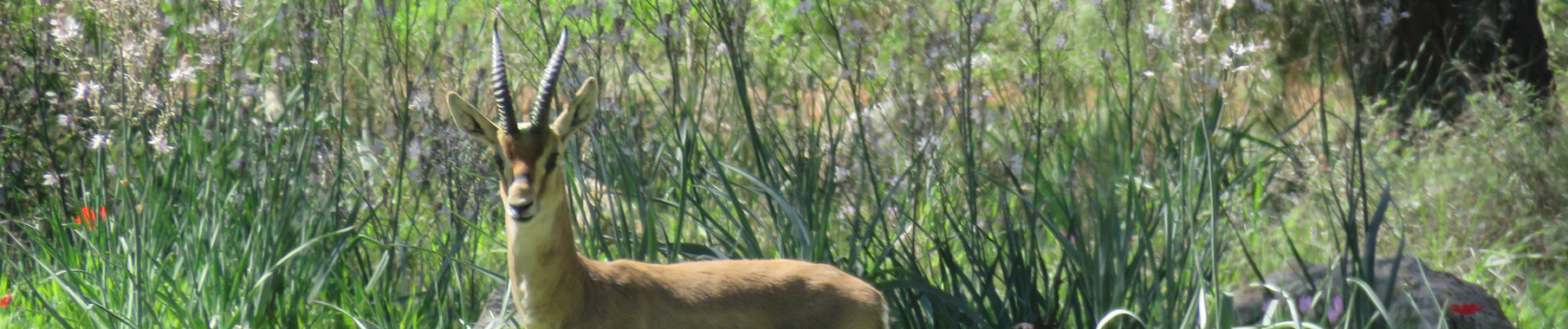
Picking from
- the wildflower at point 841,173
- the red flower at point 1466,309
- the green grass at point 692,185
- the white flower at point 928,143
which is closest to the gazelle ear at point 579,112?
the green grass at point 692,185

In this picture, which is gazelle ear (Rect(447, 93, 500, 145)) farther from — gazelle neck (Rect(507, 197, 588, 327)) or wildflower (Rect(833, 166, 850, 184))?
wildflower (Rect(833, 166, 850, 184))

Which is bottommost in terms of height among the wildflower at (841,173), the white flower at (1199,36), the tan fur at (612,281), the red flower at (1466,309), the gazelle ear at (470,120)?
the red flower at (1466,309)

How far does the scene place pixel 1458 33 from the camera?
24.6 ft

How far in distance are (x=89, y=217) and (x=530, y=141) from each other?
115 inches

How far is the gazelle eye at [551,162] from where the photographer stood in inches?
120

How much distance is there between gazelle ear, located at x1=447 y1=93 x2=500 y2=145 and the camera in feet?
9.98

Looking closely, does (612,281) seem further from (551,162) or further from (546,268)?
(551,162)

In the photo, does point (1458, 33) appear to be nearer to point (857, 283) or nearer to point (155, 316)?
point (857, 283)

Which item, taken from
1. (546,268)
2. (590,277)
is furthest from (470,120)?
(590,277)

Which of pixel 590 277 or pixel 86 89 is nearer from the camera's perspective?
pixel 590 277

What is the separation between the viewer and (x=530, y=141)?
2984mm

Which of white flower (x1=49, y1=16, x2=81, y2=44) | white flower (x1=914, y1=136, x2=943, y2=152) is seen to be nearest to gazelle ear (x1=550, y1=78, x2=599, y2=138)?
white flower (x1=914, y1=136, x2=943, y2=152)

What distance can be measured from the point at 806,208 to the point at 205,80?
8.33ft

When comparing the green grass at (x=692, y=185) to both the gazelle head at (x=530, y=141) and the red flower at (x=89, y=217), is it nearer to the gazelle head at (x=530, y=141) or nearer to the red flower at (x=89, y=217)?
the red flower at (x=89, y=217)
